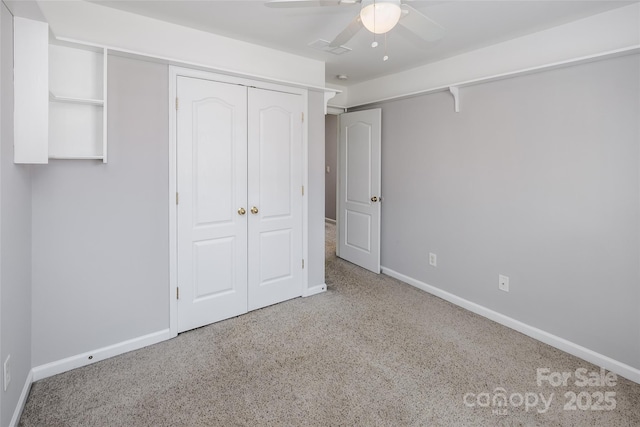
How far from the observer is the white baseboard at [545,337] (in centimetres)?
218

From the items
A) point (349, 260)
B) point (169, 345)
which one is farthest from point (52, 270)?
point (349, 260)

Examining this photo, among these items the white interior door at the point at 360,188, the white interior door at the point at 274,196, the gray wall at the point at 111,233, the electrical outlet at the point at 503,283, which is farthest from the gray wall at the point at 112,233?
the electrical outlet at the point at 503,283

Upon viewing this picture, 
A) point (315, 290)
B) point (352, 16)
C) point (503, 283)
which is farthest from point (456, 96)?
point (315, 290)

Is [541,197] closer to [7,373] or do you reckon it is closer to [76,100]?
[76,100]

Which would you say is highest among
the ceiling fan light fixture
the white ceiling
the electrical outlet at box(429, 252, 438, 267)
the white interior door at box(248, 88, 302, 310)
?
the white ceiling

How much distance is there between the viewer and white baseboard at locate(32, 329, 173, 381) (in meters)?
2.10

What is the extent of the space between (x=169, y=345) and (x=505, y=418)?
221 centimetres

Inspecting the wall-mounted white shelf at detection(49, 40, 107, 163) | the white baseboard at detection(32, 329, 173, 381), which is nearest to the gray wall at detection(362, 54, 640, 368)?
the white baseboard at detection(32, 329, 173, 381)

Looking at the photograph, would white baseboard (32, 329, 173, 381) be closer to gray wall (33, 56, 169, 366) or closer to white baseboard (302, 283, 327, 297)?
gray wall (33, 56, 169, 366)

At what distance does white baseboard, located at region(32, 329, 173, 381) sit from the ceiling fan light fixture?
2.47m

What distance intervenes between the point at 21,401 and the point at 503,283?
3348 millimetres

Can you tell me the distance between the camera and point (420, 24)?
168 cm

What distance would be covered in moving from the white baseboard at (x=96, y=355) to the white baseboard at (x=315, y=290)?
4.30 feet

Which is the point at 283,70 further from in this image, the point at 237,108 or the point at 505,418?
the point at 505,418
